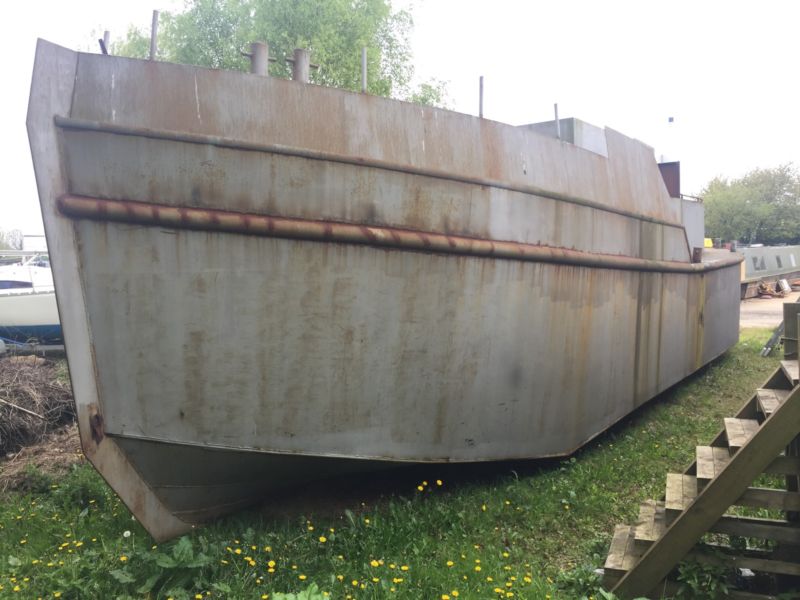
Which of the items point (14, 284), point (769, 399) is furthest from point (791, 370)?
point (14, 284)

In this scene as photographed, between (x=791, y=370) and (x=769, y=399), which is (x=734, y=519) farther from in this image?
(x=791, y=370)

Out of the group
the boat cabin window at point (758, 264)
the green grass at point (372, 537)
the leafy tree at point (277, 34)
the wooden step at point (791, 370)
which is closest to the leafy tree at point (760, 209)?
the boat cabin window at point (758, 264)

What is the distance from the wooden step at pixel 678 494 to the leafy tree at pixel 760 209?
38.4 m

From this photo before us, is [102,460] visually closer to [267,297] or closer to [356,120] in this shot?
[267,297]

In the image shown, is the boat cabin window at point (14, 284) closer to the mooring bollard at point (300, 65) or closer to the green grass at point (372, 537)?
the green grass at point (372, 537)

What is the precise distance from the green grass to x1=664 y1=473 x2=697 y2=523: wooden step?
21.4 inches

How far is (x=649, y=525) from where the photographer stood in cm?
332

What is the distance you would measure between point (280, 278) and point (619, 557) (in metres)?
2.32

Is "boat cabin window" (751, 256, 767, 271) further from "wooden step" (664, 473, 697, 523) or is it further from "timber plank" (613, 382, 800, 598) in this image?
"timber plank" (613, 382, 800, 598)

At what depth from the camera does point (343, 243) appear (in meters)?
3.53

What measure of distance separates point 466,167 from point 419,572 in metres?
2.44

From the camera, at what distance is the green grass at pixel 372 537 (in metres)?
3.15

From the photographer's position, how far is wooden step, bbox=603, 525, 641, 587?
313 cm

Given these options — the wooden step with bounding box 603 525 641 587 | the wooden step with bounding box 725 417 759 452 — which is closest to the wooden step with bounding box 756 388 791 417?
the wooden step with bounding box 725 417 759 452
